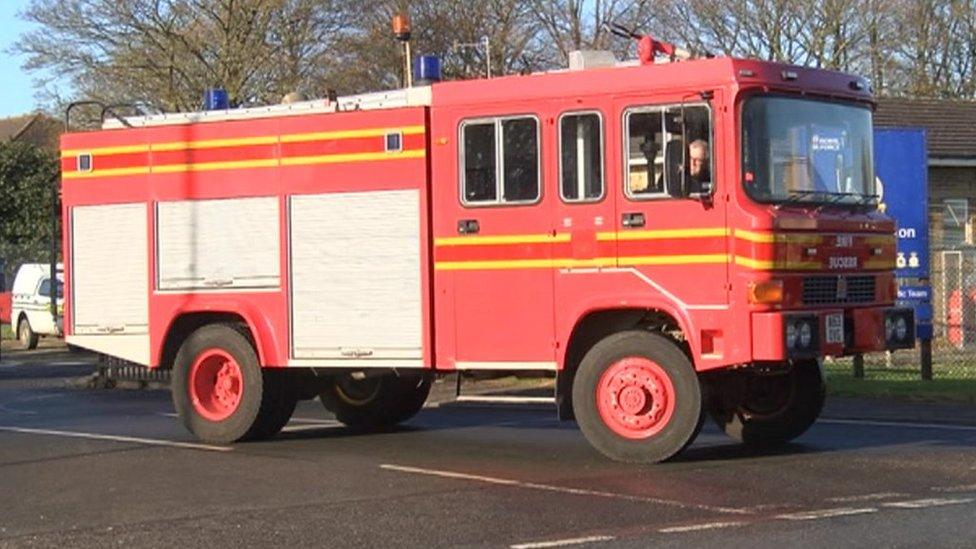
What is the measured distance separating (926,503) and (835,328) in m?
2.26

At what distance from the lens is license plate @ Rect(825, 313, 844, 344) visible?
12297mm

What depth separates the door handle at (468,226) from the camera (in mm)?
13172

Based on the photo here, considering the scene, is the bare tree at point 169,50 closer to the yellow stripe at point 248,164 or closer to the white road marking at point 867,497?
the yellow stripe at point 248,164

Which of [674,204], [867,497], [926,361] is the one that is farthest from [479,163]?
[926,361]

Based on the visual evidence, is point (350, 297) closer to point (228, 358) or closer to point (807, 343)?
point (228, 358)

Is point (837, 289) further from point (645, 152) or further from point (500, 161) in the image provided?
point (500, 161)

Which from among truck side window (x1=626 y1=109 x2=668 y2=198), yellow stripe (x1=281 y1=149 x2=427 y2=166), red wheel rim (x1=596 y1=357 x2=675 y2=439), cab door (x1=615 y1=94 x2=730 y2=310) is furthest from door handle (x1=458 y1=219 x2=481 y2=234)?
red wheel rim (x1=596 y1=357 x2=675 y2=439)

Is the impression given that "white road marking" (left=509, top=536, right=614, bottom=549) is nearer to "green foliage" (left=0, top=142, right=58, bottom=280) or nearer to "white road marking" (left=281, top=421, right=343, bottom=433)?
"white road marking" (left=281, top=421, right=343, bottom=433)

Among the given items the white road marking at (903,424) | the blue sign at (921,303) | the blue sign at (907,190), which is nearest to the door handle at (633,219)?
the white road marking at (903,424)

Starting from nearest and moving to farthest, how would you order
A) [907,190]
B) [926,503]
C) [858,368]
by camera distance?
[926,503], [858,368], [907,190]

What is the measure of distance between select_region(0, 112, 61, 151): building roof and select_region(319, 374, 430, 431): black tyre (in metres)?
29.4

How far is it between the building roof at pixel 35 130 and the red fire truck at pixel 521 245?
29732 millimetres

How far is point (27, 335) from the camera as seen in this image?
122 feet

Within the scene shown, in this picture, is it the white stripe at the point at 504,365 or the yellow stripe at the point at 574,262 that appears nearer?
the yellow stripe at the point at 574,262
